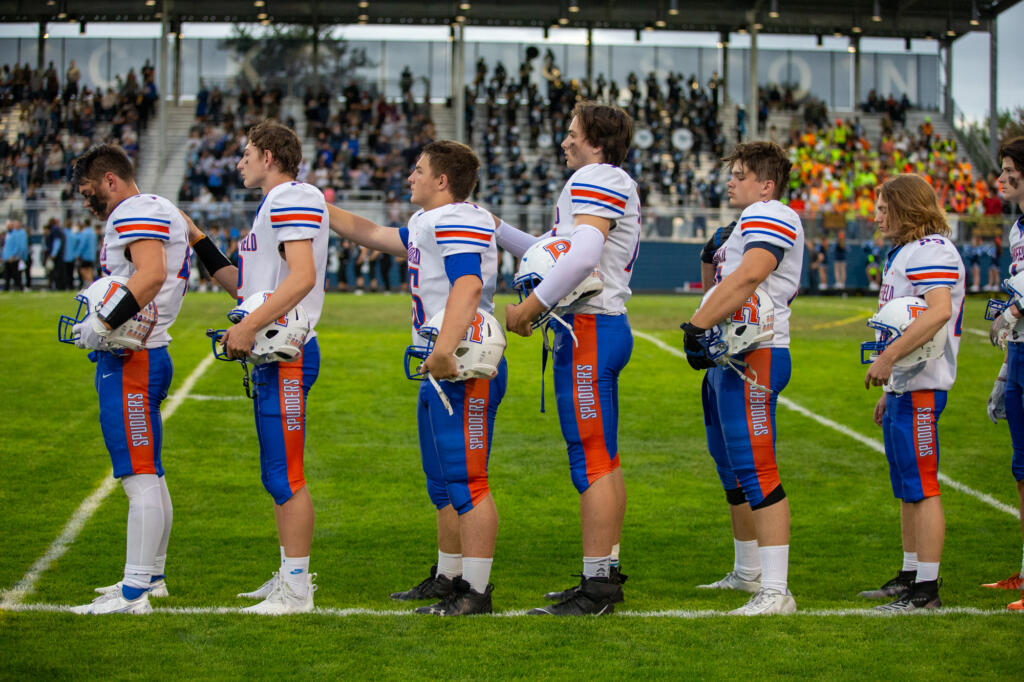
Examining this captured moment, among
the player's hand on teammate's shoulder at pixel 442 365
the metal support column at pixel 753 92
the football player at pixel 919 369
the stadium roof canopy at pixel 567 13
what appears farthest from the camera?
the stadium roof canopy at pixel 567 13

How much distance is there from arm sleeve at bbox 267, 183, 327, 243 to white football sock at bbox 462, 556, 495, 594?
1598mm

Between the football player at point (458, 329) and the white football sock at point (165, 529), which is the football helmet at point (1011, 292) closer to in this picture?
the football player at point (458, 329)

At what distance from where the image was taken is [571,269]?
4.92 meters

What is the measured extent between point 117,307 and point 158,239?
1.31 ft

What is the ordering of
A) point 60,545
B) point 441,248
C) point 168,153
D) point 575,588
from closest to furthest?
point 441,248, point 575,588, point 60,545, point 168,153

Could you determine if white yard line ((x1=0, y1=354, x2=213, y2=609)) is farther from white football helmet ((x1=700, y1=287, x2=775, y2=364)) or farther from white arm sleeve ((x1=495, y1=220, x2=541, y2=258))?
white football helmet ((x1=700, y1=287, x2=775, y2=364))

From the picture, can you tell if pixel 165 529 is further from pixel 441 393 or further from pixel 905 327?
pixel 905 327

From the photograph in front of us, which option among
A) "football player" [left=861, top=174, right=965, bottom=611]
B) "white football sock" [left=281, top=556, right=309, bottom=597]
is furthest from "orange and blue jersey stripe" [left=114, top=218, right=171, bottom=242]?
"football player" [left=861, top=174, right=965, bottom=611]

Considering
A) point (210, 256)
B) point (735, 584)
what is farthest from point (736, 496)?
point (210, 256)

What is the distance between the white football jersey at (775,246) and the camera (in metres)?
5.13

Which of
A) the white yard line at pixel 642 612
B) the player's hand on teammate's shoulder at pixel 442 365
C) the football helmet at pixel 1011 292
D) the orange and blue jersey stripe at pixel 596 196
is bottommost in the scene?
the white yard line at pixel 642 612

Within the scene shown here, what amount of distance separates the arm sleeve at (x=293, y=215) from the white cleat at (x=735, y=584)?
2687 millimetres

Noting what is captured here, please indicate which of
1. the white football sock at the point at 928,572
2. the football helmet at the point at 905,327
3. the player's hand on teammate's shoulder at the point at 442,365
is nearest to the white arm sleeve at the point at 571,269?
the player's hand on teammate's shoulder at the point at 442,365

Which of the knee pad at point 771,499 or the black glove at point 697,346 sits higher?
the black glove at point 697,346
